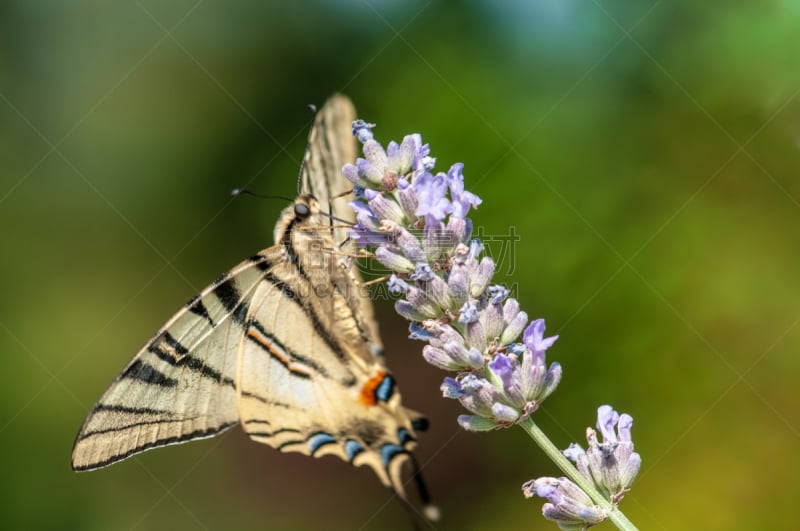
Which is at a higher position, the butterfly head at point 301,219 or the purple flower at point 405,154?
the purple flower at point 405,154

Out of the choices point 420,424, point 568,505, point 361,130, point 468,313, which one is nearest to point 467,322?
point 468,313

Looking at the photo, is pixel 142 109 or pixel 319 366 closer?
pixel 319 366

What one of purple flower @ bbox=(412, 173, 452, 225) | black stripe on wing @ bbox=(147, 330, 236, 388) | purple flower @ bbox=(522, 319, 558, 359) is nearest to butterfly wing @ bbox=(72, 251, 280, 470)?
black stripe on wing @ bbox=(147, 330, 236, 388)

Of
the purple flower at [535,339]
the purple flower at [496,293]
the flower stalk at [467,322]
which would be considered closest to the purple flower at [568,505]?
the flower stalk at [467,322]

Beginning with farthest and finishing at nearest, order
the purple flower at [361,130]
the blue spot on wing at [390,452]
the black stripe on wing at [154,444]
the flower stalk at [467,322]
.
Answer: the blue spot on wing at [390,452] < the black stripe on wing at [154,444] < the purple flower at [361,130] < the flower stalk at [467,322]

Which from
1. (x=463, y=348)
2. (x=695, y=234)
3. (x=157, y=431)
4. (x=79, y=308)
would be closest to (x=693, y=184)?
(x=695, y=234)

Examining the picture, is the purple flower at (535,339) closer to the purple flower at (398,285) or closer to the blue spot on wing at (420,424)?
the purple flower at (398,285)

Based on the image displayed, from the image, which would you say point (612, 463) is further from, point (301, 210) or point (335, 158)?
point (335, 158)

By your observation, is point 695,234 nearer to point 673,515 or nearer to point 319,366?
point 673,515
